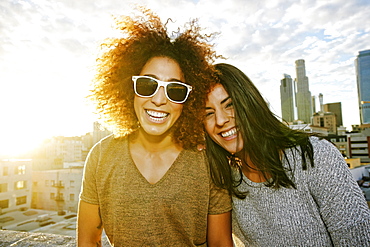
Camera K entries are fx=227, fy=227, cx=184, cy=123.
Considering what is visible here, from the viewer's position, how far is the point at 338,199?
4.96 ft

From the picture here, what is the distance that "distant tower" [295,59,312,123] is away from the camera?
167250mm

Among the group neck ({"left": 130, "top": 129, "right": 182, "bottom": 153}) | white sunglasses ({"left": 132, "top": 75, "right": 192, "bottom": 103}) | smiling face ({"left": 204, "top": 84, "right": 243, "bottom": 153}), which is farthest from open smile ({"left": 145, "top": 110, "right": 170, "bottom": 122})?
smiling face ({"left": 204, "top": 84, "right": 243, "bottom": 153})

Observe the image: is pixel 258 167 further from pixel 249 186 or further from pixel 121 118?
pixel 121 118

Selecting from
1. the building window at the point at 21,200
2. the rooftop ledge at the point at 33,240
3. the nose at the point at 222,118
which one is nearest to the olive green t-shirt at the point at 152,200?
the nose at the point at 222,118

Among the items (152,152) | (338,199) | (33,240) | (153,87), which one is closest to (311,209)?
(338,199)

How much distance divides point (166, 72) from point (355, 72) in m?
210

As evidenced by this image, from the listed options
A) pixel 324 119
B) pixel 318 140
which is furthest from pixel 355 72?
pixel 318 140

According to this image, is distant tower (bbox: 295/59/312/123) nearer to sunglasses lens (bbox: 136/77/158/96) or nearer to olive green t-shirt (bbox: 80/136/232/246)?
olive green t-shirt (bbox: 80/136/232/246)

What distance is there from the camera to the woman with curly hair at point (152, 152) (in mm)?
1772

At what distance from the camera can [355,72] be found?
546 ft

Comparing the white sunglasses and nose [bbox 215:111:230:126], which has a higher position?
the white sunglasses

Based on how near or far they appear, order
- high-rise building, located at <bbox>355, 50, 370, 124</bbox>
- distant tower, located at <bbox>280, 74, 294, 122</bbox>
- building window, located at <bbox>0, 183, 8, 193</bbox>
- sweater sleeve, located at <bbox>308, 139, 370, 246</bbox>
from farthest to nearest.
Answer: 1. high-rise building, located at <bbox>355, 50, 370, 124</bbox>
2. distant tower, located at <bbox>280, 74, 294, 122</bbox>
3. building window, located at <bbox>0, 183, 8, 193</bbox>
4. sweater sleeve, located at <bbox>308, 139, 370, 246</bbox>

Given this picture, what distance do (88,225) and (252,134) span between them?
5.17 feet

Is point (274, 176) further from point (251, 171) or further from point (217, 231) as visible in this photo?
point (217, 231)
